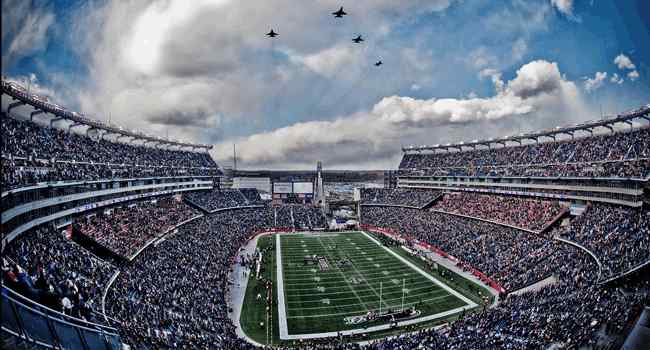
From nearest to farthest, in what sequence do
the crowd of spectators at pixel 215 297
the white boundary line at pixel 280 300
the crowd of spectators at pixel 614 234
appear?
1. the crowd of spectators at pixel 215 297
2. the crowd of spectators at pixel 614 234
3. the white boundary line at pixel 280 300

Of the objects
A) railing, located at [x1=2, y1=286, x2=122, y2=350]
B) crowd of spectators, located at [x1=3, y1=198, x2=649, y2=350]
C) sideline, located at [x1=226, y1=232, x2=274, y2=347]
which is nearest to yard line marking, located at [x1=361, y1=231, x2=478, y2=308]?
crowd of spectators, located at [x1=3, y1=198, x2=649, y2=350]

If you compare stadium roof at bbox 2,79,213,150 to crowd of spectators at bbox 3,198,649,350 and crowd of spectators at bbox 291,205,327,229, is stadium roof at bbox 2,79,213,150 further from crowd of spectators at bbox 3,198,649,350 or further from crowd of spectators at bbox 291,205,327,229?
crowd of spectators at bbox 291,205,327,229

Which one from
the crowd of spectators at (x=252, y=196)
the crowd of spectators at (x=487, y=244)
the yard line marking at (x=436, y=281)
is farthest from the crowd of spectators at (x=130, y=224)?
the crowd of spectators at (x=487, y=244)

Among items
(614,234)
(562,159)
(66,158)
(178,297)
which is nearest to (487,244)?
(614,234)

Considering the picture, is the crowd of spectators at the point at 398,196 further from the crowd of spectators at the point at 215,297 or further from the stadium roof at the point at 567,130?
the crowd of spectators at the point at 215,297

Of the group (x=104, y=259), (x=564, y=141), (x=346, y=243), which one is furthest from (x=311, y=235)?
(x=564, y=141)
